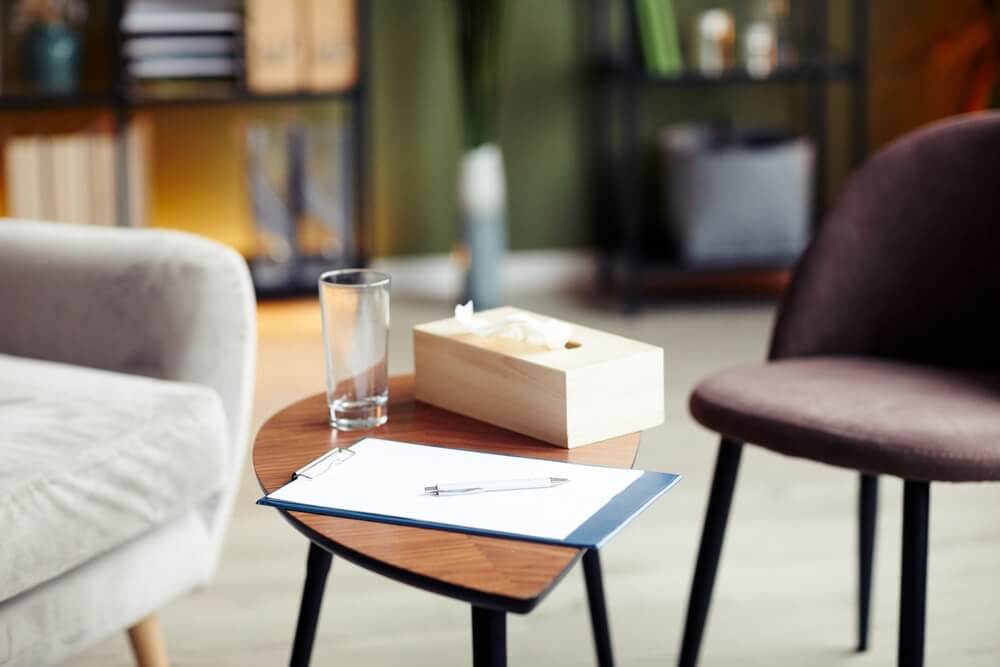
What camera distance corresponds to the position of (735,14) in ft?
12.5

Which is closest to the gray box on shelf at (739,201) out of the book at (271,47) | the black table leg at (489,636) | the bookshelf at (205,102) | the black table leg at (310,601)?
the bookshelf at (205,102)

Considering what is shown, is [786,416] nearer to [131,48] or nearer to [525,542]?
[525,542]

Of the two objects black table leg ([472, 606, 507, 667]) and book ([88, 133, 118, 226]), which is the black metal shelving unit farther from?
black table leg ([472, 606, 507, 667])

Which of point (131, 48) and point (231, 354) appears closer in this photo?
point (231, 354)

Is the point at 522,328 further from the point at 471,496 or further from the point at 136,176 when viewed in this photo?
the point at 136,176

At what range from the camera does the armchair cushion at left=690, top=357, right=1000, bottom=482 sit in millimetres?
1316

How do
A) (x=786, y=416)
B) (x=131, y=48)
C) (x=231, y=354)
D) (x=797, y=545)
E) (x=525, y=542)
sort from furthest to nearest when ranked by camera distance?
(x=131, y=48)
(x=797, y=545)
(x=231, y=354)
(x=786, y=416)
(x=525, y=542)

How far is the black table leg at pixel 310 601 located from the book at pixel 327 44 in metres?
2.32

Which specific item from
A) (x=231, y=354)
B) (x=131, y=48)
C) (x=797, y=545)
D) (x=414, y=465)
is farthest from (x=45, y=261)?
(x=131, y=48)

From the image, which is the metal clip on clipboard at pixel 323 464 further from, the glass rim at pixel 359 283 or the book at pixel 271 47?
the book at pixel 271 47

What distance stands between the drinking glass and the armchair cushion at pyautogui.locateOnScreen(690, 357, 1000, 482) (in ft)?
1.43

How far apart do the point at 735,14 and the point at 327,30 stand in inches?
47.0

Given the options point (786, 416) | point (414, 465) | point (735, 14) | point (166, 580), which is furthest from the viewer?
point (735, 14)

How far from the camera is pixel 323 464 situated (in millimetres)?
1104
